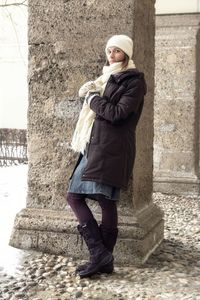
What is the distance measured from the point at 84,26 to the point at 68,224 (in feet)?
4.55

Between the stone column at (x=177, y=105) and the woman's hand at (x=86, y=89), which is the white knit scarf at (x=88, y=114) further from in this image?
the stone column at (x=177, y=105)

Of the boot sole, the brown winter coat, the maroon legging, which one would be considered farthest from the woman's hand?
the boot sole

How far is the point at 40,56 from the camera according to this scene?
13.7 feet

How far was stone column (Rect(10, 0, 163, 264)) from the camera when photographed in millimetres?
3947

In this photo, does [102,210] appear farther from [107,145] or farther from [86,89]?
[86,89]

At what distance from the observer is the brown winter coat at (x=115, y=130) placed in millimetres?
3408

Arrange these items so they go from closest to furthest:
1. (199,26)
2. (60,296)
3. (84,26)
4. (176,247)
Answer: (60,296) → (84,26) → (176,247) → (199,26)

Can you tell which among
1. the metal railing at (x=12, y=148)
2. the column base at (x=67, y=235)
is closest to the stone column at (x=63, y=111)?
the column base at (x=67, y=235)

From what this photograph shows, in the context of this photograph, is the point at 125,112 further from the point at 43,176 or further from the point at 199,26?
the point at 199,26

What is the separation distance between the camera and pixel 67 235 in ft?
13.2

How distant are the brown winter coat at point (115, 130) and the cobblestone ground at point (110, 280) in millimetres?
602

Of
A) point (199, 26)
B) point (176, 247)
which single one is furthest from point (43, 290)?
point (199, 26)

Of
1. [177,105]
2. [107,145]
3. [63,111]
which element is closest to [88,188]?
[107,145]

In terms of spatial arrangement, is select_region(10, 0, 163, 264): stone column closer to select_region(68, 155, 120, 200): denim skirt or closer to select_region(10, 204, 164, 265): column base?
select_region(10, 204, 164, 265): column base
